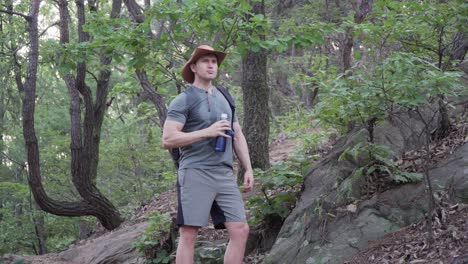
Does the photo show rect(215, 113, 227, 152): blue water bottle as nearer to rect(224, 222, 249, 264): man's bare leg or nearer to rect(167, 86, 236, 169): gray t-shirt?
rect(167, 86, 236, 169): gray t-shirt

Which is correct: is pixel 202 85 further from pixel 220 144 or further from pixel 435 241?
pixel 435 241

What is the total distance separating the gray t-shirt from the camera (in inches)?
174

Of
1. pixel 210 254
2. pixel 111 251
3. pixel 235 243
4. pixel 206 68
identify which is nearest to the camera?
pixel 235 243

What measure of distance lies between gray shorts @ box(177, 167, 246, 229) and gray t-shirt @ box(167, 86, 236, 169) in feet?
0.23

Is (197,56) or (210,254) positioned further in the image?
(210,254)

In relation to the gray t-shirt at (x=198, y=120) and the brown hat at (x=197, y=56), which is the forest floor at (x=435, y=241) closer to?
the gray t-shirt at (x=198, y=120)

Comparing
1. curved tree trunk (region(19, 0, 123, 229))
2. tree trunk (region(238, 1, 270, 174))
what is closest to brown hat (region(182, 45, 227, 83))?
tree trunk (region(238, 1, 270, 174))

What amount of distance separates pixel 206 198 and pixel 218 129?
1.92 feet

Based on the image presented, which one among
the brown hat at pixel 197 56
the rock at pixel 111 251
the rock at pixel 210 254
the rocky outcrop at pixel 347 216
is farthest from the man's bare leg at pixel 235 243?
the rock at pixel 111 251

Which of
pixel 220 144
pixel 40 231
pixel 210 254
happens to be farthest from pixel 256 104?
pixel 40 231

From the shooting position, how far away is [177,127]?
437 cm

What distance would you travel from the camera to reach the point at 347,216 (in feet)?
17.5

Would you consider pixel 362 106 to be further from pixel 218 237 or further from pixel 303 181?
pixel 218 237

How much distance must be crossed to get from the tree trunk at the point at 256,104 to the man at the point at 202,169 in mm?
3633
